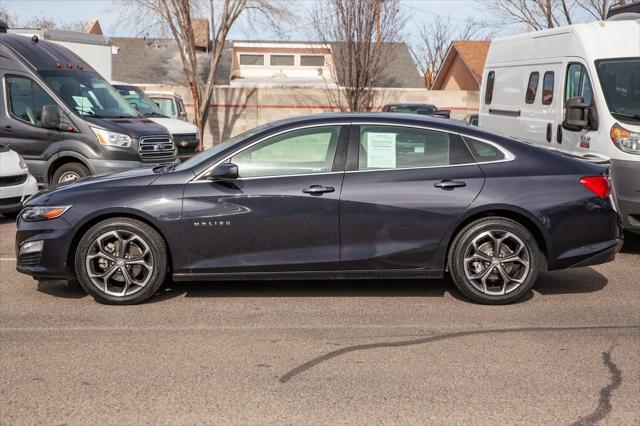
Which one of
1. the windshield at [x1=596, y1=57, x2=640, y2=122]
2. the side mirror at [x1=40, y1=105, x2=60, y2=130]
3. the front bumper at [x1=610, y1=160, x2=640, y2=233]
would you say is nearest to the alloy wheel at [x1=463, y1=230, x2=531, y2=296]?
the front bumper at [x1=610, y1=160, x2=640, y2=233]

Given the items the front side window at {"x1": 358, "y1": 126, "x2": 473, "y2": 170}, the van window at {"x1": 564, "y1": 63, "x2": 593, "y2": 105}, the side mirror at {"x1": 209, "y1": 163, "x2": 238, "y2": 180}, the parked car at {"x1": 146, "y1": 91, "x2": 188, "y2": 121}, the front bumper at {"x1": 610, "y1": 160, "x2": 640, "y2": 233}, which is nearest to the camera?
the side mirror at {"x1": 209, "y1": 163, "x2": 238, "y2": 180}

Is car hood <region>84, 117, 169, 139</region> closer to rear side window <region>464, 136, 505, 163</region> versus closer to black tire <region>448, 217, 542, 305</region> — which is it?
rear side window <region>464, 136, 505, 163</region>

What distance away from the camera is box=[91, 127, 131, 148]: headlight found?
1163 centimetres

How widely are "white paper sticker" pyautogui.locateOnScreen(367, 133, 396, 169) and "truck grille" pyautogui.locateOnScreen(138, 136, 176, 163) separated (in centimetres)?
635

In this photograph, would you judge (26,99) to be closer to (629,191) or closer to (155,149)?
(155,149)

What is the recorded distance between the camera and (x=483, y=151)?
6.52m

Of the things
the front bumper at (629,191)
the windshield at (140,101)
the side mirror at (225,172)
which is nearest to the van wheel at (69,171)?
the windshield at (140,101)

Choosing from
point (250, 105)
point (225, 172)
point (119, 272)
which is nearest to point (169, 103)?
point (250, 105)

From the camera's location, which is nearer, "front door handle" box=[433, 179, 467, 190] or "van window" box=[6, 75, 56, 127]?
"front door handle" box=[433, 179, 467, 190]

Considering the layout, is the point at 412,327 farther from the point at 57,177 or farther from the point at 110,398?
the point at 57,177

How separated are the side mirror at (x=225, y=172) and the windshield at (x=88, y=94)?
6284mm

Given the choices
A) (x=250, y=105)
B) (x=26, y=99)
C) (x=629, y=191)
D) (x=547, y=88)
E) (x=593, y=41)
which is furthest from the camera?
(x=250, y=105)

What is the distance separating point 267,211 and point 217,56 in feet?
71.6

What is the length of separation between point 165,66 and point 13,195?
106 feet
